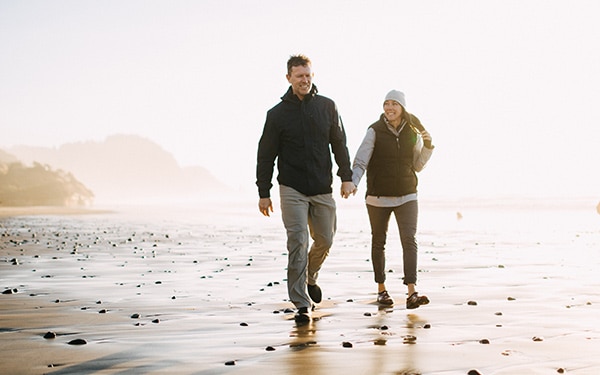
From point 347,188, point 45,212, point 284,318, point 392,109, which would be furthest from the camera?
point 45,212

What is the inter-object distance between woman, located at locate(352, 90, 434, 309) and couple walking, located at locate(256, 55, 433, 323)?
0.04 ft

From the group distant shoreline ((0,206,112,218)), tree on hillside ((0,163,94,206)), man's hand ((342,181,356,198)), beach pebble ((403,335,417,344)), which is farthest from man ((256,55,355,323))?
tree on hillside ((0,163,94,206))

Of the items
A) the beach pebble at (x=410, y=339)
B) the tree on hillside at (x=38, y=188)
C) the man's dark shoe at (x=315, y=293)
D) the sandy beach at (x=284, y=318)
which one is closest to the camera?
the sandy beach at (x=284, y=318)

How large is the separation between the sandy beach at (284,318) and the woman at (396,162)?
3.22ft

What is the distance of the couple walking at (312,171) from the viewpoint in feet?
22.7

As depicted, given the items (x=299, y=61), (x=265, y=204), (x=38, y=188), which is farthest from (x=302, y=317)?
(x=38, y=188)

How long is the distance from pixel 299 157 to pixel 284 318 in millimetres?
1650

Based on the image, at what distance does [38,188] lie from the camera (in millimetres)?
81938

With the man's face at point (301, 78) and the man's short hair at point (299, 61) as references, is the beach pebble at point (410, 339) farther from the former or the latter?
the man's short hair at point (299, 61)

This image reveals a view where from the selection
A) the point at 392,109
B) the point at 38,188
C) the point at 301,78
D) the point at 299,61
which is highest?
the point at 38,188

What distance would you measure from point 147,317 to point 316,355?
8.26ft

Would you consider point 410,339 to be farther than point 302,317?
No

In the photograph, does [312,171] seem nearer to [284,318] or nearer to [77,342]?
[284,318]

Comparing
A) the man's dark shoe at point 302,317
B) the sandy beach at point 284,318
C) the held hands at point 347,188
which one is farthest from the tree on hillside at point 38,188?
the man's dark shoe at point 302,317
